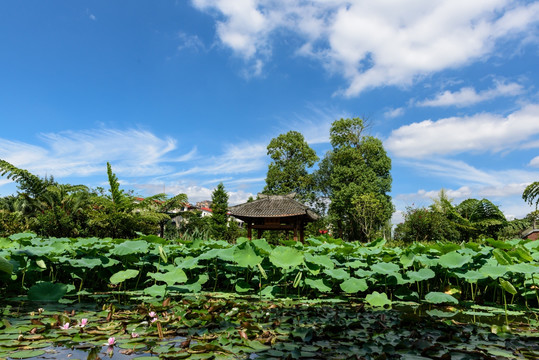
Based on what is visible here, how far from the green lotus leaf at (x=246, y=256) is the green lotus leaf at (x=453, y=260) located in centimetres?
174

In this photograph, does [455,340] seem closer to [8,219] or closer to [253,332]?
[253,332]

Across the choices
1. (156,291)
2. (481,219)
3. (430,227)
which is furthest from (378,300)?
(481,219)

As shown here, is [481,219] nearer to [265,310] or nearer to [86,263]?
[265,310]

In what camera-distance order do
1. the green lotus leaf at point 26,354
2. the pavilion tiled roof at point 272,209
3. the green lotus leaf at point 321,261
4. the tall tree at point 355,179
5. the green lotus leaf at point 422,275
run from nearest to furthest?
the green lotus leaf at point 26,354 → the green lotus leaf at point 422,275 → the green lotus leaf at point 321,261 → the pavilion tiled roof at point 272,209 → the tall tree at point 355,179

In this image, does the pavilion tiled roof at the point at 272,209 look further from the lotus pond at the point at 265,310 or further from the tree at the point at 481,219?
the lotus pond at the point at 265,310

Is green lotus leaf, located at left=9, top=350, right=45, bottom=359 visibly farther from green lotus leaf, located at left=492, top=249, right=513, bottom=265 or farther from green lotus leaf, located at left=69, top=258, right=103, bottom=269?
green lotus leaf, located at left=492, top=249, right=513, bottom=265

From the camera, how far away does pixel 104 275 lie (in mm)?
3809

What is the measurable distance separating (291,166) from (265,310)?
23.9m

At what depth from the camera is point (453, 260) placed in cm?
318

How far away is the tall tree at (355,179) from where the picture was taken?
23.5 m

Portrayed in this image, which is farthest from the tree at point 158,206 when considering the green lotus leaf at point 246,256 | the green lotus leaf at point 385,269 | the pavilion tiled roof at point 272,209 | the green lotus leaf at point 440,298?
the green lotus leaf at point 440,298

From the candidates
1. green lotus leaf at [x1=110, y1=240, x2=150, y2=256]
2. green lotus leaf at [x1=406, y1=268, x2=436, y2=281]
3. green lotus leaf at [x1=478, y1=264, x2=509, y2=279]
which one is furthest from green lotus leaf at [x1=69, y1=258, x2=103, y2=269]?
green lotus leaf at [x1=478, y1=264, x2=509, y2=279]

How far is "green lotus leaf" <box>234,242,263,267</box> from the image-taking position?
123 inches

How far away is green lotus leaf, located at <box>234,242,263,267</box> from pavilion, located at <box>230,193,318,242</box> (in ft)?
41.5
